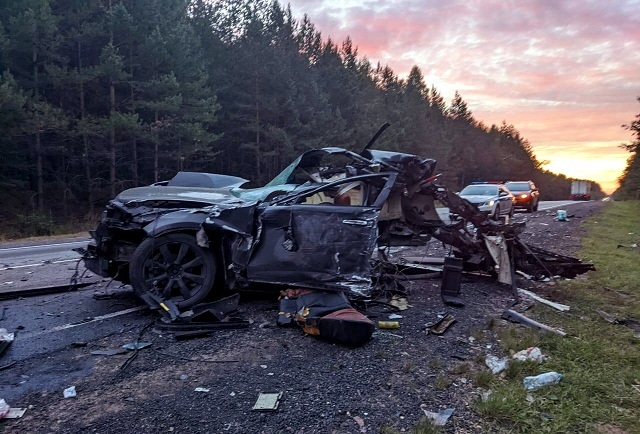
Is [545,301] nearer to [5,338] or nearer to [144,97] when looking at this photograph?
[5,338]

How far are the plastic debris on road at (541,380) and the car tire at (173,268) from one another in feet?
10.5

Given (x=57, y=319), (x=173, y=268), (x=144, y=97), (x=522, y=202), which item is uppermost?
(x=144, y=97)

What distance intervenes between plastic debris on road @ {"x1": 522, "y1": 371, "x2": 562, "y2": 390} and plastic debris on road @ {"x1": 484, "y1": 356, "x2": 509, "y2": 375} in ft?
0.73

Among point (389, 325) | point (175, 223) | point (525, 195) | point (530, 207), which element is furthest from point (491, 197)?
point (175, 223)

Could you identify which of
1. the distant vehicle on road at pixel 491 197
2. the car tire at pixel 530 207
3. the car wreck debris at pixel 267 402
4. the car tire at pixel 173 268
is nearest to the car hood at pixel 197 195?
the car tire at pixel 173 268

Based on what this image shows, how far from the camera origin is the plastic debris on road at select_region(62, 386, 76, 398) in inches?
120

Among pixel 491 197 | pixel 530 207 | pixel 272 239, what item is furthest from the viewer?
pixel 530 207

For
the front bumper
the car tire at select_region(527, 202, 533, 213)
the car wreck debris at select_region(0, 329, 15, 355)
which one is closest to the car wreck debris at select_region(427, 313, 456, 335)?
the car wreck debris at select_region(0, 329, 15, 355)

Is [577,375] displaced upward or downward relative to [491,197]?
downward

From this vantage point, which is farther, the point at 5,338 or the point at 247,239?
the point at 247,239

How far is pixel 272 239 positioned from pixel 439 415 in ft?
8.03

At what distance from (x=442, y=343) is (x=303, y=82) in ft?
81.8

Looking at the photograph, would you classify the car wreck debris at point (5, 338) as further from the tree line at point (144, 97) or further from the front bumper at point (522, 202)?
the front bumper at point (522, 202)

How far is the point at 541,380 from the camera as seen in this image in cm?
329
